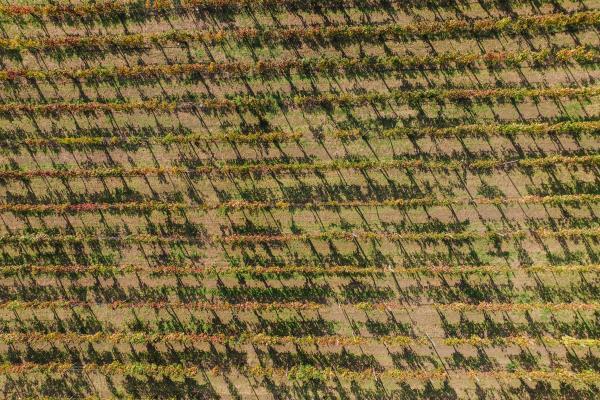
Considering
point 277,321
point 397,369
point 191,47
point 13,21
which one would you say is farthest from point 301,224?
point 13,21

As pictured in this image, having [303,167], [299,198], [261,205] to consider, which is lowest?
[261,205]

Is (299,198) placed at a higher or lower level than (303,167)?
lower

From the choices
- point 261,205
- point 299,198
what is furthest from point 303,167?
point 261,205

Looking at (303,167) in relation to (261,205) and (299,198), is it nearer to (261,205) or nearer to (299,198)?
(299,198)

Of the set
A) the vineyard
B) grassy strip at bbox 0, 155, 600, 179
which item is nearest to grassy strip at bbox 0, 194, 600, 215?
the vineyard

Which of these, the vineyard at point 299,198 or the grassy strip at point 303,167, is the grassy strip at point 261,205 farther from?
the grassy strip at point 303,167

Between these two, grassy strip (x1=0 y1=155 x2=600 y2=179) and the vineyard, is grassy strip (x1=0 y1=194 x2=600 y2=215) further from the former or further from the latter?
grassy strip (x1=0 y1=155 x2=600 y2=179)

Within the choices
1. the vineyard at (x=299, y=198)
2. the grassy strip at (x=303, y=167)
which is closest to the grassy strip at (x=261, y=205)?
the vineyard at (x=299, y=198)

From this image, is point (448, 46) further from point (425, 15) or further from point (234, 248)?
point (234, 248)
